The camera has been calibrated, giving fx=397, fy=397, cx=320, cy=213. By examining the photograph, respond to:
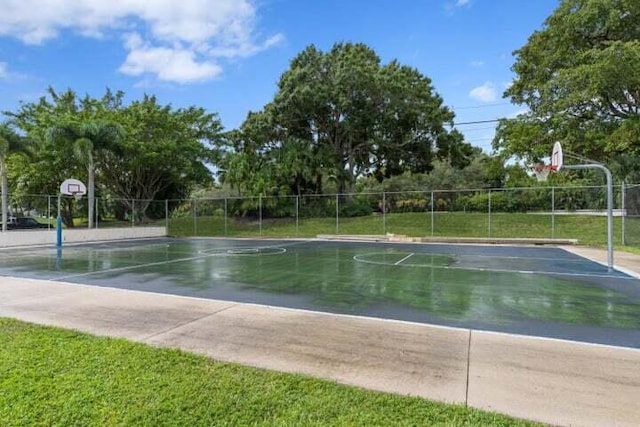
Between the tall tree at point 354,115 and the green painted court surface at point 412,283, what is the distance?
479 inches

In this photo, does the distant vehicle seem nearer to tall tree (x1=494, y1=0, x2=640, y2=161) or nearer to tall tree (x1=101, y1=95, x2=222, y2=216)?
tall tree (x1=101, y1=95, x2=222, y2=216)

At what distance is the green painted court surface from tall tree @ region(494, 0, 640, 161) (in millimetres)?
7338

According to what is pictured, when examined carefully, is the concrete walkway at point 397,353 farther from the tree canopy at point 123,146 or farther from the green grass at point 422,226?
the tree canopy at point 123,146

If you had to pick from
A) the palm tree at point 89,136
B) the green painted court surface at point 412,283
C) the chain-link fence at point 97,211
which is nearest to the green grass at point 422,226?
the chain-link fence at point 97,211

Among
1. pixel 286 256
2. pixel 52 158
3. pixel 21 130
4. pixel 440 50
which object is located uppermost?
pixel 440 50

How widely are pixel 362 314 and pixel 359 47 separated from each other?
2212 centimetres

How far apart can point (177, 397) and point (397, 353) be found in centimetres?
195

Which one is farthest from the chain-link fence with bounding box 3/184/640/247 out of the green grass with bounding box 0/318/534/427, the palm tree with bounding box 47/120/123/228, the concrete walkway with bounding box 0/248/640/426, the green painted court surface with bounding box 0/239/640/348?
the green grass with bounding box 0/318/534/427

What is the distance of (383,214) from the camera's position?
21.2 metres

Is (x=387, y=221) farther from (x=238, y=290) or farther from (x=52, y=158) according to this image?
(x=52, y=158)

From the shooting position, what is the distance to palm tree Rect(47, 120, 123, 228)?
18.5m

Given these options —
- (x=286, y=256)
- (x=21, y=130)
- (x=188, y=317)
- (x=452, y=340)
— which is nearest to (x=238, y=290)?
(x=188, y=317)

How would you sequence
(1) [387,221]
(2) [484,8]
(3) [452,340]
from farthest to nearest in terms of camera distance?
(1) [387,221], (2) [484,8], (3) [452,340]

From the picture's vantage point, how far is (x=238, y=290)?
6.77 m
